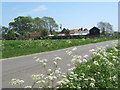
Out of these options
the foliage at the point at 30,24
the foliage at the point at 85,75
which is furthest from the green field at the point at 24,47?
the foliage at the point at 30,24

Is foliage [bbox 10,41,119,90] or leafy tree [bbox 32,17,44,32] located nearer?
foliage [bbox 10,41,119,90]

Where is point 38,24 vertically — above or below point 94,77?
above

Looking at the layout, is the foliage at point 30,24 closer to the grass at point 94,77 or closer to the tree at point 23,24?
the tree at point 23,24

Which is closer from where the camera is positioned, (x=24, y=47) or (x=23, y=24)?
(x=24, y=47)

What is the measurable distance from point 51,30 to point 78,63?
95.6 metres

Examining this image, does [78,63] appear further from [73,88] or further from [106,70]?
[73,88]

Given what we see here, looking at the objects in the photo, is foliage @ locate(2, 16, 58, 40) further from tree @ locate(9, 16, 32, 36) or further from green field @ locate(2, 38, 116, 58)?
green field @ locate(2, 38, 116, 58)

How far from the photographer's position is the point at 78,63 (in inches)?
258

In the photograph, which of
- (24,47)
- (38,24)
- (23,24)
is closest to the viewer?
(24,47)

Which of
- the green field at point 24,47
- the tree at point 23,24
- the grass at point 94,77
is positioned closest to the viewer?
the grass at point 94,77

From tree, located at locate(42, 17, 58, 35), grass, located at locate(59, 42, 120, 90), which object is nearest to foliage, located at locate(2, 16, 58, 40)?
tree, located at locate(42, 17, 58, 35)

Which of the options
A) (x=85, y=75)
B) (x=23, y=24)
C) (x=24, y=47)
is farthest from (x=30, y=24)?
(x=85, y=75)

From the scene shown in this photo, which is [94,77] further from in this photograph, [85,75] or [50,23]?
[50,23]

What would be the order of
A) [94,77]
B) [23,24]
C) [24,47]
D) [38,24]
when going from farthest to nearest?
[38,24] → [23,24] → [24,47] → [94,77]
